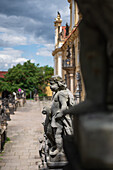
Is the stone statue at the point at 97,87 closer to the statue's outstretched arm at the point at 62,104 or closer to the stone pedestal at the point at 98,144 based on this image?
the stone pedestal at the point at 98,144

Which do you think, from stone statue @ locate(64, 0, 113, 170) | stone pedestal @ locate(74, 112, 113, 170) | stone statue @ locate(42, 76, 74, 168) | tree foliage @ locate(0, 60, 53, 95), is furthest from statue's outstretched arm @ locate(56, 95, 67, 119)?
tree foliage @ locate(0, 60, 53, 95)

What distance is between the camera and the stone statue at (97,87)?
1.01 meters

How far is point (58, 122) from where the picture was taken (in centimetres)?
402

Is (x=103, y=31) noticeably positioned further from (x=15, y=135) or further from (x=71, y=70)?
(x=71, y=70)

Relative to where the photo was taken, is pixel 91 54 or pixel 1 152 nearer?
pixel 91 54

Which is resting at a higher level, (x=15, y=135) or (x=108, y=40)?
(x=108, y=40)

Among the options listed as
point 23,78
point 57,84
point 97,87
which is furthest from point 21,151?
point 23,78

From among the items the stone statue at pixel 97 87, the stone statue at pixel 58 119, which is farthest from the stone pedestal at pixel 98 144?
the stone statue at pixel 58 119

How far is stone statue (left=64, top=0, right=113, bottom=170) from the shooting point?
3.32 ft

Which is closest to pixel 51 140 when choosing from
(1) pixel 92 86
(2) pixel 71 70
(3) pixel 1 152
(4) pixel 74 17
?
(1) pixel 92 86

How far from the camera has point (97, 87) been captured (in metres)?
1.17

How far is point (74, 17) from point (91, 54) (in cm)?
1873

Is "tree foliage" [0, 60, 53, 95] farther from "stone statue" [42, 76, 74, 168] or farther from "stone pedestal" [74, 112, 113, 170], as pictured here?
"stone pedestal" [74, 112, 113, 170]

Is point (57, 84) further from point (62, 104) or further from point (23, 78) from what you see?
point (23, 78)
